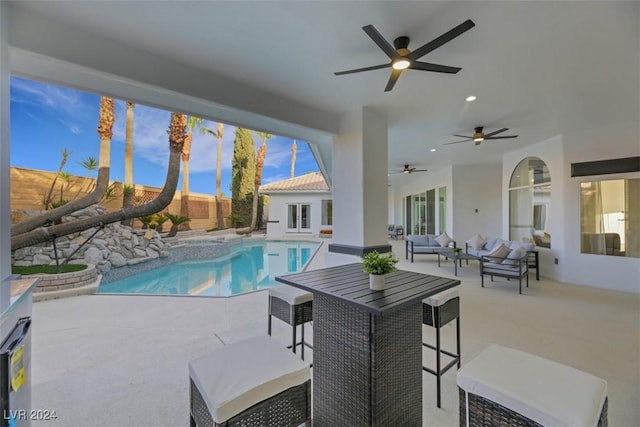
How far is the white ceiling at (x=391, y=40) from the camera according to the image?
202 cm

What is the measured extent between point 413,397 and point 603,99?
4.93m

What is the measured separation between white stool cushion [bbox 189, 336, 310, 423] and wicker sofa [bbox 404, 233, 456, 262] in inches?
267

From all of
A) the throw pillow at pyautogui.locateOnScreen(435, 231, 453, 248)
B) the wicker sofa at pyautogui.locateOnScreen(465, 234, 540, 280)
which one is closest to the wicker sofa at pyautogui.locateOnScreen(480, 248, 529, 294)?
the wicker sofa at pyautogui.locateOnScreen(465, 234, 540, 280)

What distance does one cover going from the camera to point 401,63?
2.34 m

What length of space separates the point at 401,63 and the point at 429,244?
6.63 meters

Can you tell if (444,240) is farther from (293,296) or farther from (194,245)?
(194,245)

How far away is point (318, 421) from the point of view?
1.74 metres

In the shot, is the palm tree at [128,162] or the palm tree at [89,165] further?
the palm tree at [128,162]

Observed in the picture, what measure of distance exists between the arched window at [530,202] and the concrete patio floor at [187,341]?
5.79ft

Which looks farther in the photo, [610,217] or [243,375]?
[610,217]

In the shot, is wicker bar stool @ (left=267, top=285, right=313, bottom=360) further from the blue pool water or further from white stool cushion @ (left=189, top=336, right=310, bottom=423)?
the blue pool water

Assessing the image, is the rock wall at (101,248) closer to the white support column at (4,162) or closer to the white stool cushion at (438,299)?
the white support column at (4,162)

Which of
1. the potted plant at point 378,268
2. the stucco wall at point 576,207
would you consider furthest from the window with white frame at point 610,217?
the potted plant at point 378,268

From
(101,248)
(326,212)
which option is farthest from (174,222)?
(326,212)
